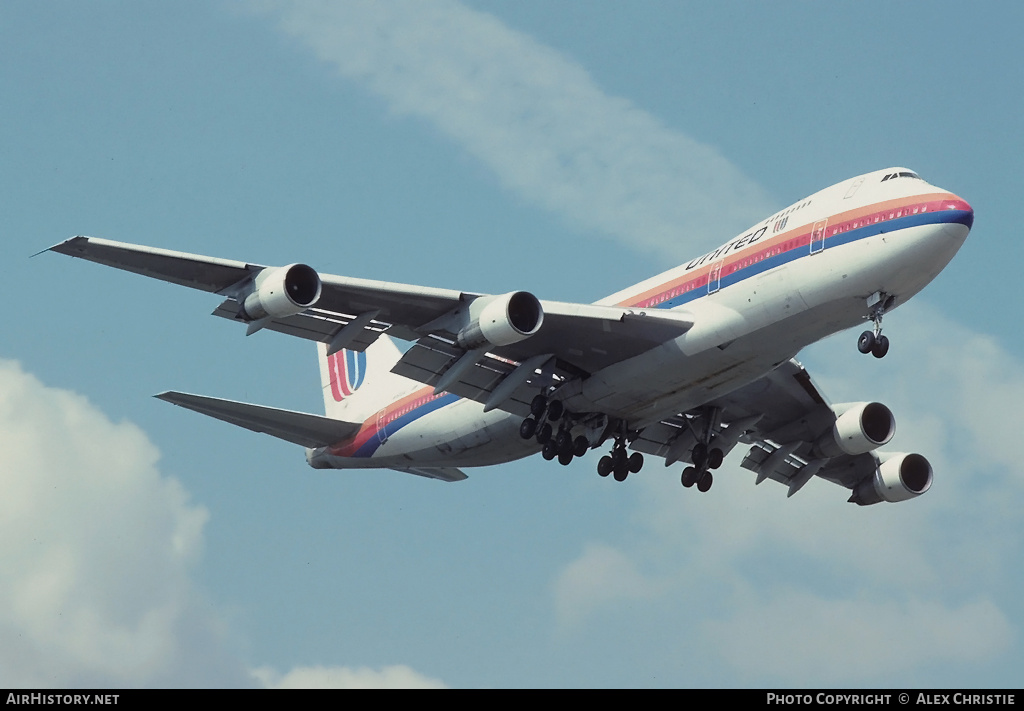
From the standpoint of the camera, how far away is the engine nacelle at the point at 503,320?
30.5 metres

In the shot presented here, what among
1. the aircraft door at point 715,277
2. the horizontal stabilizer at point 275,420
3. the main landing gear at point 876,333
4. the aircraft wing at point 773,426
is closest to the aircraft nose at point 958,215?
the main landing gear at point 876,333

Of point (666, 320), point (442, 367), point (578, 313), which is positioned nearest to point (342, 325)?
point (442, 367)

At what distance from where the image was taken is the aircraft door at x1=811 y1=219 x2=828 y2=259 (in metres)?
30.3

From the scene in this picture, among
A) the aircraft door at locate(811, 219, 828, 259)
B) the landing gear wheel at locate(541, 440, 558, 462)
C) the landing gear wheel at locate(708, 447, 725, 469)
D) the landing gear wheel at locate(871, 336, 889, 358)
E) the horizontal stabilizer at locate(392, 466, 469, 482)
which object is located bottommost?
the landing gear wheel at locate(541, 440, 558, 462)

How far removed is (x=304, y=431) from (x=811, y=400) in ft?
49.8

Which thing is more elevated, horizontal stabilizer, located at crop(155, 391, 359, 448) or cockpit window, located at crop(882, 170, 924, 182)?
cockpit window, located at crop(882, 170, 924, 182)

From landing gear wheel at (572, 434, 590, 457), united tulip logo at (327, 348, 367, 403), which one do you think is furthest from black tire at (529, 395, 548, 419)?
united tulip logo at (327, 348, 367, 403)

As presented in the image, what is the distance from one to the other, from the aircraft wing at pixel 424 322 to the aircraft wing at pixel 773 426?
18.2ft

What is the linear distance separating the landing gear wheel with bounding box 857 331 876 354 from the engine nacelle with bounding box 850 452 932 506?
466 inches

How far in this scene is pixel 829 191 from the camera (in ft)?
103

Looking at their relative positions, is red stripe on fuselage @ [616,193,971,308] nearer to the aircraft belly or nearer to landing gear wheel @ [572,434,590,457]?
the aircraft belly

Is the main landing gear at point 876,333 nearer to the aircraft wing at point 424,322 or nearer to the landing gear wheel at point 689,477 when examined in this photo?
the aircraft wing at point 424,322

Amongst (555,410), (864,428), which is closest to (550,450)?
(555,410)
